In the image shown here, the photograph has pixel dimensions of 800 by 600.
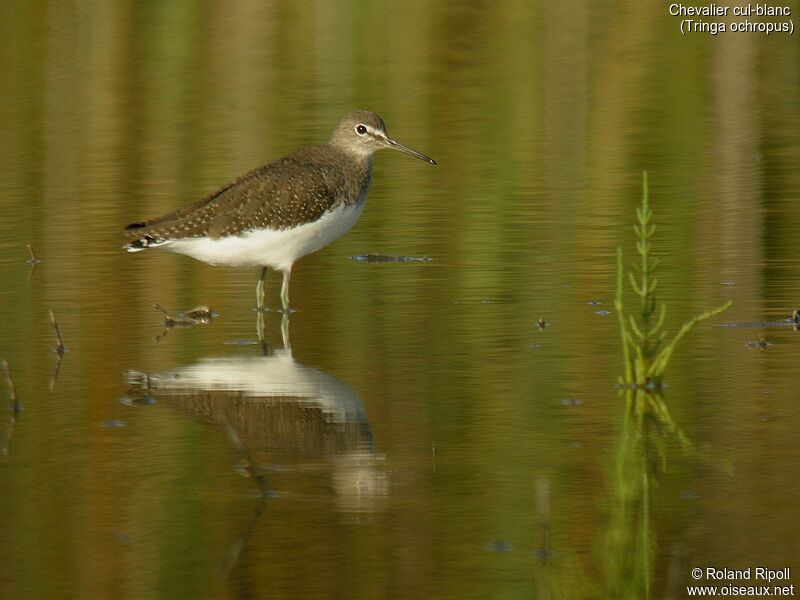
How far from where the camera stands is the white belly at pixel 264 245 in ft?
37.8

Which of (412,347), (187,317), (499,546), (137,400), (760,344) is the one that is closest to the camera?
(499,546)

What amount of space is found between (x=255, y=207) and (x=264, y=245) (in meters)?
0.29

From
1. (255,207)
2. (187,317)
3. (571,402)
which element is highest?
(255,207)

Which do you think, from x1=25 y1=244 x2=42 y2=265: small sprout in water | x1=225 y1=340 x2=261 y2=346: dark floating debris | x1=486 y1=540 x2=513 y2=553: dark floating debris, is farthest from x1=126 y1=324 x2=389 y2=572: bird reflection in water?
x1=25 y1=244 x2=42 y2=265: small sprout in water

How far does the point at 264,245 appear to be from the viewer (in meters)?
11.5

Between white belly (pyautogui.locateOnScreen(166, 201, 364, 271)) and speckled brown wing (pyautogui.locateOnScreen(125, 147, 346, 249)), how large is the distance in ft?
0.15

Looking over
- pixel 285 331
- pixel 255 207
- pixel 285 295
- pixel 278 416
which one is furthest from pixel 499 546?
pixel 255 207

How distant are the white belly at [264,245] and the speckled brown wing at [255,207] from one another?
5 centimetres

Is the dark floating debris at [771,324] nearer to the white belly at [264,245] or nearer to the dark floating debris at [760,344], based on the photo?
the dark floating debris at [760,344]

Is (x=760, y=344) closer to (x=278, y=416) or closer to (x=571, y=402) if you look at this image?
(x=571, y=402)

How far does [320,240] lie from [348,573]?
555 cm

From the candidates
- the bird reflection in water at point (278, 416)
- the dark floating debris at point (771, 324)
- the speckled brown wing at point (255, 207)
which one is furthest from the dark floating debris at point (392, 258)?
the dark floating debris at point (771, 324)

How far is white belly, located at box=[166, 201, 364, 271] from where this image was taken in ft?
37.8

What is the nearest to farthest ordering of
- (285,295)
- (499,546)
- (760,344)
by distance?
(499,546) → (760,344) → (285,295)
